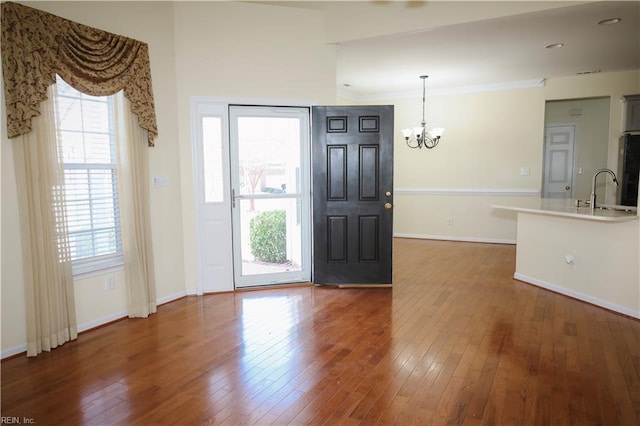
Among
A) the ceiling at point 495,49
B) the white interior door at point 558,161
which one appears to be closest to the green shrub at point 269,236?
the ceiling at point 495,49

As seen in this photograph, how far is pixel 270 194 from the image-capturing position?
15.1ft

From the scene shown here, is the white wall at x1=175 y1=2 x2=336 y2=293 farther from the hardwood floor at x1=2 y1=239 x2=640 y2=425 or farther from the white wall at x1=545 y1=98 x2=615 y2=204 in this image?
the white wall at x1=545 y1=98 x2=615 y2=204

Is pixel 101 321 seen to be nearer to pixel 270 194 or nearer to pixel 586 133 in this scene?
pixel 270 194

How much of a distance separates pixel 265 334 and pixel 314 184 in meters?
1.88

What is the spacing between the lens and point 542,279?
15.1 feet

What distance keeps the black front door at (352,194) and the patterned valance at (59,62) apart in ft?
6.02

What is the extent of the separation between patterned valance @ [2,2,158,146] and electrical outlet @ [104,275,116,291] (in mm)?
1411

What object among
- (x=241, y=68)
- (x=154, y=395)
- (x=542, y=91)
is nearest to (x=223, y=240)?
(x=241, y=68)

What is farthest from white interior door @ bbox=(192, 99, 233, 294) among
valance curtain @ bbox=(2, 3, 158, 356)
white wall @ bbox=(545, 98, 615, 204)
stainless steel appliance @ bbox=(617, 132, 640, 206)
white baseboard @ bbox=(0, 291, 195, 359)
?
white wall @ bbox=(545, 98, 615, 204)

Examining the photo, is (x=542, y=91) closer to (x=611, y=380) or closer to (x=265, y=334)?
(x=611, y=380)

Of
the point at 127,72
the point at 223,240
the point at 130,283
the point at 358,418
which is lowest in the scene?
the point at 358,418

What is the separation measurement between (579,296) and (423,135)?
3.76 meters

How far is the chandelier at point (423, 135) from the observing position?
6704 millimetres

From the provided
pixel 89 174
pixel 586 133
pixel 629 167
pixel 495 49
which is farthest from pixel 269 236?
pixel 586 133
